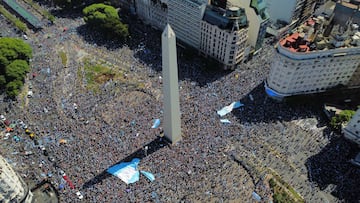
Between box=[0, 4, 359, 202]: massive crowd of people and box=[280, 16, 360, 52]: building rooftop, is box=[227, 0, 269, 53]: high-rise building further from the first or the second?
box=[280, 16, 360, 52]: building rooftop

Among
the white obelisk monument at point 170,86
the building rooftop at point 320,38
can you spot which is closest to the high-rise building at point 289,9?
the building rooftop at point 320,38

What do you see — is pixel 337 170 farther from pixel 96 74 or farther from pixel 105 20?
pixel 105 20

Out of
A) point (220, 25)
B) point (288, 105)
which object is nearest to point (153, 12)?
point (220, 25)

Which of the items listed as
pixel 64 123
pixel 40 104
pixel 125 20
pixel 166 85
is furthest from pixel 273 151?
pixel 125 20

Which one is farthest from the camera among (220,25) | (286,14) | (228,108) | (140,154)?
(286,14)

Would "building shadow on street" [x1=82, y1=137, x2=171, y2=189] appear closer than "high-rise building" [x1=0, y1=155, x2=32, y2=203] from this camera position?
No

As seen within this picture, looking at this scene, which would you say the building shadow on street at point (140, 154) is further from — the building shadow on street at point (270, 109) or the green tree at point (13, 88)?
the green tree at point (13, 88)

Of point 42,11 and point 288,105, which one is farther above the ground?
point 42,11

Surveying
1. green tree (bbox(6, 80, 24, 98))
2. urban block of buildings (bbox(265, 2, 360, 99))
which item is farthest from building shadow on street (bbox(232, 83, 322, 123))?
green tree (bbox(6, 80, 24, 98))
